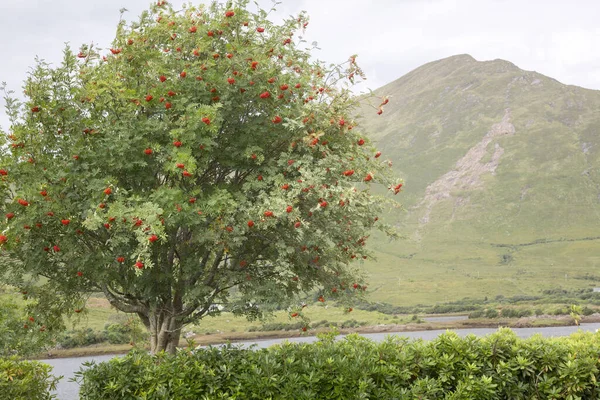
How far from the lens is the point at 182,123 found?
12.9 meters

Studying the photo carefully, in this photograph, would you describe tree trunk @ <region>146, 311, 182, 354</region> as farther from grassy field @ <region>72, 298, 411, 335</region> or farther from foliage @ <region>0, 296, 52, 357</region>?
grassy field @ <region>72, 298, 411, 335</region>

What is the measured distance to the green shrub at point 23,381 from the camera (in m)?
12.1

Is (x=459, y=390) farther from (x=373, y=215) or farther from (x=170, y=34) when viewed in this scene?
(x=170, y=34)

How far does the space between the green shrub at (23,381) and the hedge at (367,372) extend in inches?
58.1

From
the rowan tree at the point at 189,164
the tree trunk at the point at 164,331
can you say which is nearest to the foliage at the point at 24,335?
the rowan tree at the point at 189,164

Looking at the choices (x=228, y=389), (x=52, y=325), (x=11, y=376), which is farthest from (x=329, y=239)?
(x=52, y=325)

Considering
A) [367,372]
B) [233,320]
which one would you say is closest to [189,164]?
[367,372]

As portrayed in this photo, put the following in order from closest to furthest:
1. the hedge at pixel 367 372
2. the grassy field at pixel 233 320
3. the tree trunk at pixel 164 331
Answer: the hedge at pixel 367 372 → the tree trunk at pixel 164 331 → the grassy field at pixel 233 320

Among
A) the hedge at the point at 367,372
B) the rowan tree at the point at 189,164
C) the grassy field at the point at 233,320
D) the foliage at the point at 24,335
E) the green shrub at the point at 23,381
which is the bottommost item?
the grassy field at the point at 233,320

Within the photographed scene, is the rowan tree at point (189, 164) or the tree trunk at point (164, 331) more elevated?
the rowan tree at point (189, 164)

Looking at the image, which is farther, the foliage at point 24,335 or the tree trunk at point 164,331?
the foliage at point 24,335

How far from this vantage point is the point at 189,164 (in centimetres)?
1212

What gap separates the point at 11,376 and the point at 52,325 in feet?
19.3

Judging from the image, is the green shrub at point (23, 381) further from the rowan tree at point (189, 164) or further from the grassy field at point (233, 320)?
the grassy field at point (233, 320)
